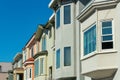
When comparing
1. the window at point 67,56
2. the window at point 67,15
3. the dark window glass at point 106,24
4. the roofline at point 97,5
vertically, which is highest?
the window at point 67,15

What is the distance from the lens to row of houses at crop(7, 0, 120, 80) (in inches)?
949

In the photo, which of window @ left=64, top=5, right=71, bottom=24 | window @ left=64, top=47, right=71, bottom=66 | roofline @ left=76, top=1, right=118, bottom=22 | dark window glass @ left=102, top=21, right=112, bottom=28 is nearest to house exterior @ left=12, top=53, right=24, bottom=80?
window @ left=64, top=5, right=71, bottom=24

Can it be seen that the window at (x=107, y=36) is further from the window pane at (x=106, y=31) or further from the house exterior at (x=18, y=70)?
the house exterior at (x=18, y=70)

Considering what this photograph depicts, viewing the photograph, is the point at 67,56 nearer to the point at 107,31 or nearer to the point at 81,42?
the point at 81,42

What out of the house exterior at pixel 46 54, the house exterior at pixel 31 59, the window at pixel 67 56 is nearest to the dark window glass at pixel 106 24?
the window at pixel 67 56

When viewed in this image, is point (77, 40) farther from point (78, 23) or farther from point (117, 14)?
point (117, 14)

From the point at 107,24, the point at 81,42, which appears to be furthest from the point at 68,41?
the point at 107,24

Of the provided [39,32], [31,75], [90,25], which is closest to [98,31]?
[90,25]

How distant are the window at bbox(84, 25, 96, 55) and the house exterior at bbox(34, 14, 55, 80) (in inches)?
542

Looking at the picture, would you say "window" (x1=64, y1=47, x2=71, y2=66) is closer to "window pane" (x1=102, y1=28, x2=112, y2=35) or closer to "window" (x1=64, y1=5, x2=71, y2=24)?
"window" (x1=64, y1=5, x2=71, y2=24)

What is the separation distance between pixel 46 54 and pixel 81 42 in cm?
1674

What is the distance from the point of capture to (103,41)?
24.6 metres

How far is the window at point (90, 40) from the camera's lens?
25431 millimetres

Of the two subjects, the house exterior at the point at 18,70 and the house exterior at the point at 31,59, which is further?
the house exterior at the point at 18,70
